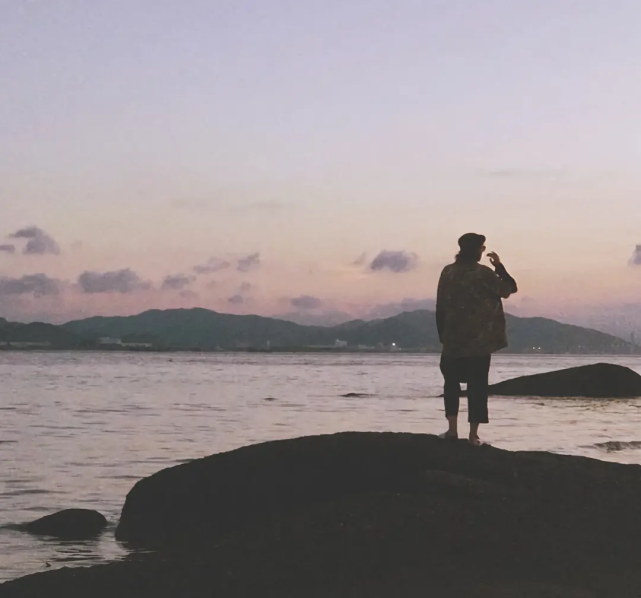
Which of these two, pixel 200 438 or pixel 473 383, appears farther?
pixel 200 438

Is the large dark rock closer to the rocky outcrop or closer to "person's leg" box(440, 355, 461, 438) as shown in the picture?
"person's leg" box(440, 355, 461, 438)

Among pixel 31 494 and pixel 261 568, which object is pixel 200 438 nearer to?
pixel 31 494

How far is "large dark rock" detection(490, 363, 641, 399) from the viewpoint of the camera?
45.3m

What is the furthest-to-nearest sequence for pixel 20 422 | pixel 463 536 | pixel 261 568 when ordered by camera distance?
1. pixel 20 422
2. pixel 463 536
3. pixel 261 568

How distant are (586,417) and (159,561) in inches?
1079

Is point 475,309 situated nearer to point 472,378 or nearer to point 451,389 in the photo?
point 472,378

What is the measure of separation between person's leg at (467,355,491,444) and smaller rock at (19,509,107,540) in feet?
16.1

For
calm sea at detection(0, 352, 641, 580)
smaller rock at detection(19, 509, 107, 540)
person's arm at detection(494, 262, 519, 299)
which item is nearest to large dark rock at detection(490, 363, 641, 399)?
calm sea at detection(0, 352, 641, 580)

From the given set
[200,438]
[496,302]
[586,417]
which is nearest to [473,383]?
[496,302]

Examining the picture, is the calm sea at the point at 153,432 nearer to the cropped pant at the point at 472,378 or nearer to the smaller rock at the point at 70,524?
the smaller rock at the point at 70,524

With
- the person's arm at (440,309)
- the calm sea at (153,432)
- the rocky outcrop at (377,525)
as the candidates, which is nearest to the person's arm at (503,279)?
the person's arm at (440,309)

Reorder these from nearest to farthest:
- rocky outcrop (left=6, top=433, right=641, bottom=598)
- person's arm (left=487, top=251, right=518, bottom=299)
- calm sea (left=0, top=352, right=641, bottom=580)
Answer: rocky outcrop (left=6, top=433, right=641, bottom=598) < person's arm (left=487, top=251, right=518, bottom=299) < calm sea (left=0, top=352, right=641, bottom=580)

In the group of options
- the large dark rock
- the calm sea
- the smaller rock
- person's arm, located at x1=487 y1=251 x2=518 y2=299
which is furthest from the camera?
the large dark rock

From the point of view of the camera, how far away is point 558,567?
26.2ft
